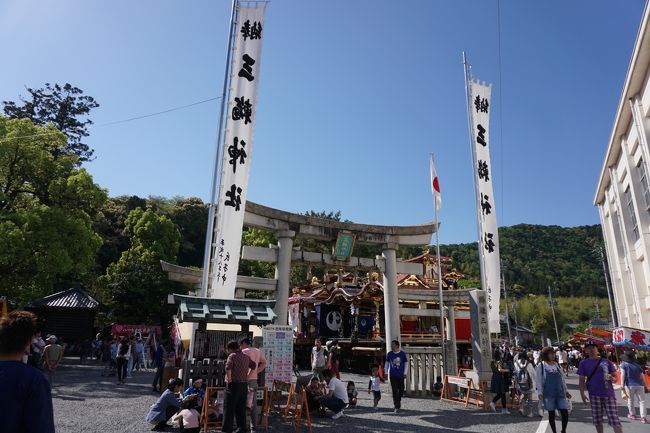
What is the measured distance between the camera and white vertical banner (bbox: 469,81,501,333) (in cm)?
1331

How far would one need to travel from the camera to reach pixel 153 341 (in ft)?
82.4

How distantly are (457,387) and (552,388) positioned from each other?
22.9 feet

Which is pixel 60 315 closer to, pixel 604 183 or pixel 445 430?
pixel 445 430

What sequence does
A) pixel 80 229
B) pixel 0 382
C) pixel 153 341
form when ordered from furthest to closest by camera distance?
1. pixel 153 341
2. pixel 80 229
3. pixel 0 382

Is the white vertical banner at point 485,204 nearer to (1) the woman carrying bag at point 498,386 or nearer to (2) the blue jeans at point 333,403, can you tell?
(1) the woman carrying bag at point 498,386

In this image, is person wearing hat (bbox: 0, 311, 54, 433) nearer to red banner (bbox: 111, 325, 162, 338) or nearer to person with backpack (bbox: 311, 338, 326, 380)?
person with backpack (bbox: 311, 338, 326, 380)

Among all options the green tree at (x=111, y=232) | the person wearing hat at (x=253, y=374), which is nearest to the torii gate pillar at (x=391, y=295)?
the person wearing hat at (x=253, y=374)

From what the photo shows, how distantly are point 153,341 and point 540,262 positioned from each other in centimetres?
9371

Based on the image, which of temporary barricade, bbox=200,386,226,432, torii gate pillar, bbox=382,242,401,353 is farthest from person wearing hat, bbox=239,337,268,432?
torii gate pillar, bbox=382,242,401,353

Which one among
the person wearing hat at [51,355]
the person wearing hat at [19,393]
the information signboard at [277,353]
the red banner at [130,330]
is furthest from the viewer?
the red banner at [130,330]

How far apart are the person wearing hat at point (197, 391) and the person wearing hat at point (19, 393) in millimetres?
5779

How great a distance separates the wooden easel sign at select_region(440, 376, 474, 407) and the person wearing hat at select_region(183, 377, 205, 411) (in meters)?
7.30

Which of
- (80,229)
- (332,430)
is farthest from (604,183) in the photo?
(80,229)

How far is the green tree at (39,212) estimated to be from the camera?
1695 cm
